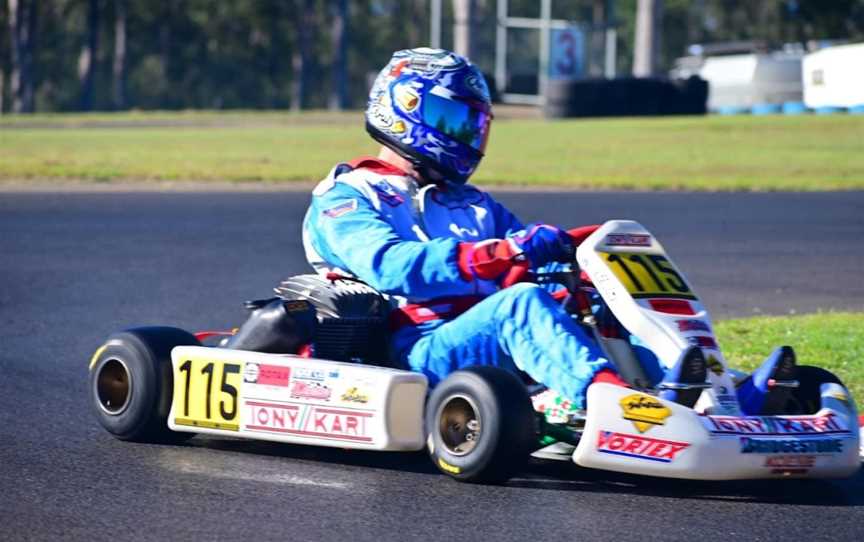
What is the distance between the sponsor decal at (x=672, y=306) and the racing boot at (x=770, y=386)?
0.90ft

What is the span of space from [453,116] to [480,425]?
1284 millimetres

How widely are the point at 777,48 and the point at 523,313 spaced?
44119 millimetres

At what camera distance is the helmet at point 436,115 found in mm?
5422

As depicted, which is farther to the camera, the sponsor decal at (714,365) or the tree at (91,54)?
the tree at (91,54)

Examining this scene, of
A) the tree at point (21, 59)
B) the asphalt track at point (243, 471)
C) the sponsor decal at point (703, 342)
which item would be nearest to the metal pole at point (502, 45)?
the tree at point (21, 59)

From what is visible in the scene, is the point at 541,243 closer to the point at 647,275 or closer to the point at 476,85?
the point at 647,275

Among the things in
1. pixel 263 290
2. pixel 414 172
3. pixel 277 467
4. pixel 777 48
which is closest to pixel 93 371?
pixel 277 467

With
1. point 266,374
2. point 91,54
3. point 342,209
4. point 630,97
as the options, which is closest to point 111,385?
point 266,374

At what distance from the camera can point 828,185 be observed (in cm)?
1786

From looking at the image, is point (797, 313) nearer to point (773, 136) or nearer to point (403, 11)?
point (773, 136)

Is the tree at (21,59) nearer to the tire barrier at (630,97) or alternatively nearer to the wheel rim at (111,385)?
the tire barrier at (630,97)

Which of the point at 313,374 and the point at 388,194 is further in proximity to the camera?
the point at 388,194

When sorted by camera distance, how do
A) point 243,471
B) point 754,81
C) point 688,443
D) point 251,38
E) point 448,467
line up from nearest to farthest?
point 688,443 < point 448,467 < point 243,471 < point 754,81 < point 251,38

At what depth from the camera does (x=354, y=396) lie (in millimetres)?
4844
